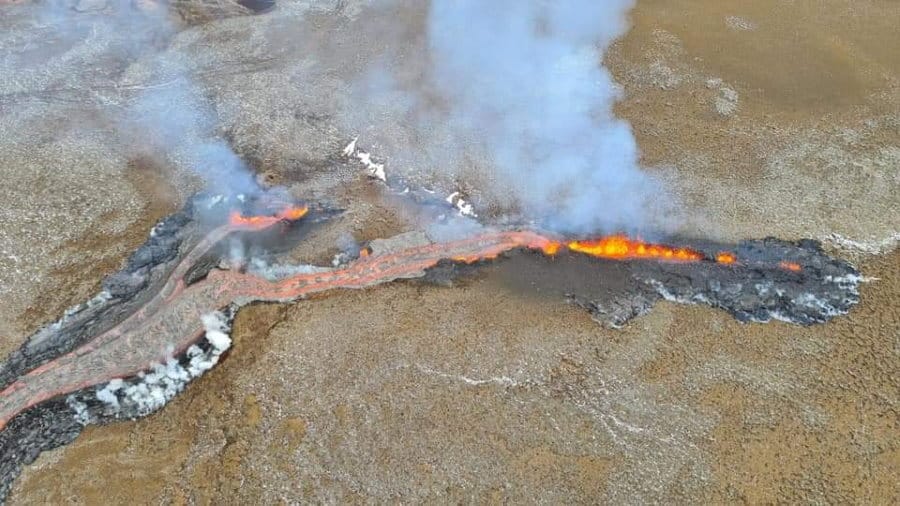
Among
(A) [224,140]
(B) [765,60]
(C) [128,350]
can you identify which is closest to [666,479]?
(C) [128,350]

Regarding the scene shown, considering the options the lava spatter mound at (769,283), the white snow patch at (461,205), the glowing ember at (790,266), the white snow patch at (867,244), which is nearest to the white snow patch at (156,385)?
the white snow patch at (461,205)

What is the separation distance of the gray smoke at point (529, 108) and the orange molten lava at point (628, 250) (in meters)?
0.32

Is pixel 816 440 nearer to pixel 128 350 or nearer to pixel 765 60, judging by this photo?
pixel 128 350

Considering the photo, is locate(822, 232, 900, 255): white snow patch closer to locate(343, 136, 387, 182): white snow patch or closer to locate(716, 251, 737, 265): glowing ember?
locate(716, 251, 737, 265): glowing ember

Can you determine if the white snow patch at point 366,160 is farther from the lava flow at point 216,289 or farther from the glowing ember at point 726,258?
the glowing ember at point 726,258

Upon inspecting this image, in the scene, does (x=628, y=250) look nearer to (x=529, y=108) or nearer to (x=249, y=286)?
(x=529, y=108)

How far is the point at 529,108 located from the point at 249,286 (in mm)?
8522

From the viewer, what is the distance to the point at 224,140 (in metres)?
15.3

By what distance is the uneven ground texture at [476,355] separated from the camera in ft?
31.1

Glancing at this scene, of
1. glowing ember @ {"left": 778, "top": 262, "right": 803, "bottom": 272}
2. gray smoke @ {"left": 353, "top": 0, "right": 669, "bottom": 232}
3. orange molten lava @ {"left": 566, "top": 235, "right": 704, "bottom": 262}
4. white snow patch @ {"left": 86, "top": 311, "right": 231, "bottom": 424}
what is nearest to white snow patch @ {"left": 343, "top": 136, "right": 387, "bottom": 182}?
gray smoke @ {"left": 353, "top": 0, "right": 669, "bottom": 232}

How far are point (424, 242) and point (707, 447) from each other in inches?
252

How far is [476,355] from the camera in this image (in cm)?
1089

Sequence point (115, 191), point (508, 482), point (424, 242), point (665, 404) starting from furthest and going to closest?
point (115, 191) → point (424, 242) → point (665, 404) → point (508, 482)

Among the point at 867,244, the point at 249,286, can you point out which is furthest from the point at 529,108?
the point at 249,286
